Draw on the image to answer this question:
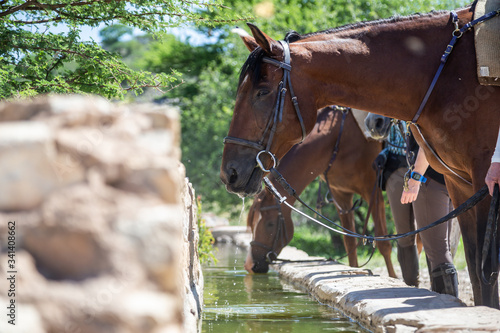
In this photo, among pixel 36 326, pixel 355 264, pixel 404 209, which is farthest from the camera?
pixel 355 264

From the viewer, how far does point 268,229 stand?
676 centimetres

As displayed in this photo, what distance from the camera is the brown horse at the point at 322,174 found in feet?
22.1

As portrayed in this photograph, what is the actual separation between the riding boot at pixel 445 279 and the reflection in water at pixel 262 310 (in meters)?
0.93

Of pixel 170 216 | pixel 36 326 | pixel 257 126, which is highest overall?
pixel 257 126

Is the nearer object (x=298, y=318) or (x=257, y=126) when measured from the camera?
(x=257, y=126)

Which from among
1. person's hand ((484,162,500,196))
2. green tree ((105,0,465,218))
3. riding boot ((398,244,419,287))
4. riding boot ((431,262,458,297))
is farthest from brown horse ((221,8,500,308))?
green tree ((105,0,465,218))

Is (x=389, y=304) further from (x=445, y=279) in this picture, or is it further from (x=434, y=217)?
(x=434, y=217)

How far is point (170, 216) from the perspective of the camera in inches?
58.0

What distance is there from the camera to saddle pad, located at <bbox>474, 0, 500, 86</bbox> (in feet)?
10.7

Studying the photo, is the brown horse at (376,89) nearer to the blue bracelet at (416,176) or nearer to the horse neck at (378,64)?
the horse neck at (378,64)

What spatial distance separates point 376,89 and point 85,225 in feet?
8.35

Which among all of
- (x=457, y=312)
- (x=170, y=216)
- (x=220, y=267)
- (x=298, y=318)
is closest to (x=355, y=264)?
(x=220, y=267)

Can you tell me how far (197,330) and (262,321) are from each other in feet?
1.73

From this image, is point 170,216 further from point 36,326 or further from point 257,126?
point 257,126
